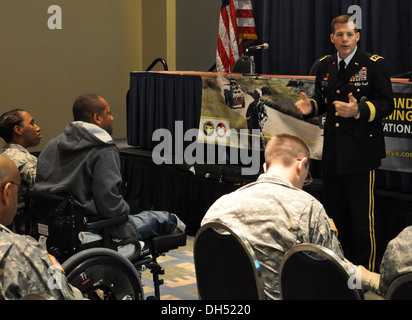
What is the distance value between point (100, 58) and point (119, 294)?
5.88 metres

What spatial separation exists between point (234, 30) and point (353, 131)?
284cm

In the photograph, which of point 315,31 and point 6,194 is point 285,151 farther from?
point 315,31

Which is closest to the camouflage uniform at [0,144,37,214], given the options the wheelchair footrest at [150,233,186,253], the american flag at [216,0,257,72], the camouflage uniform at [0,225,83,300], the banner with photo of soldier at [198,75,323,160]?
the wheelchair footrest at [150,233,186,253]

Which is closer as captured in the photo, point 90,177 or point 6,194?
point 6,194

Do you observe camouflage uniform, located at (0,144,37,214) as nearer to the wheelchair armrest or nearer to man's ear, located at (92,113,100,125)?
man's ear, located at (92,113,100,125)

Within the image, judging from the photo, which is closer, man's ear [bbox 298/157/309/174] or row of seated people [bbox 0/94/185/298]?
man's ear [bbox 298/157/309/174]

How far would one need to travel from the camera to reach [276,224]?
2.11 metres

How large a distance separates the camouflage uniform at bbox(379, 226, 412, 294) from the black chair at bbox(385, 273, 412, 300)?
83 mm

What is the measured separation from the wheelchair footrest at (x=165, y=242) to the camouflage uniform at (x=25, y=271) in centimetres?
155

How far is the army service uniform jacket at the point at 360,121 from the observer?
376 cm

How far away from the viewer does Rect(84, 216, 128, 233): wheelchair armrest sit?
3.01 m
